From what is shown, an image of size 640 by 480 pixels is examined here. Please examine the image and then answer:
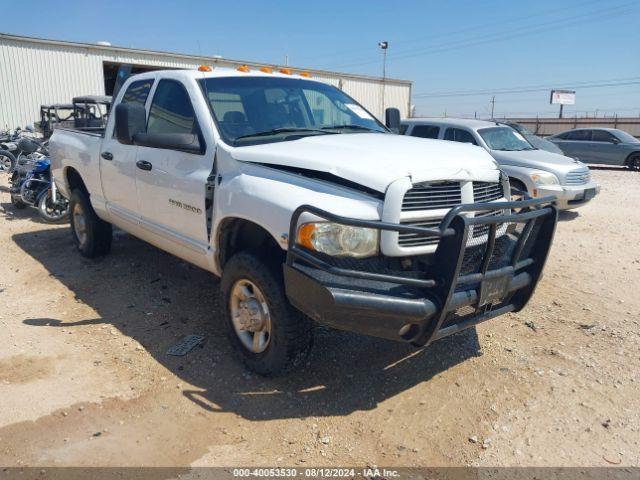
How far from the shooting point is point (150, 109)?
4.67 meters

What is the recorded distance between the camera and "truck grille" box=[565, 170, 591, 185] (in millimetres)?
8914

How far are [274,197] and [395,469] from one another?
1.68m

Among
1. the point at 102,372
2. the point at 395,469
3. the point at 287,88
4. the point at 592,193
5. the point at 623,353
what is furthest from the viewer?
the point at 592,193

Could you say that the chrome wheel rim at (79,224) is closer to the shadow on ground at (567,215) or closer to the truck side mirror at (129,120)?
the truck side mirror at (129,120)

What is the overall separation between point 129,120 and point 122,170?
990 millimetres

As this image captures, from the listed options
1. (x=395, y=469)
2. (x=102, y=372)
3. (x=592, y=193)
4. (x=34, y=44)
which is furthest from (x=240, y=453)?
(x=34, y=44)

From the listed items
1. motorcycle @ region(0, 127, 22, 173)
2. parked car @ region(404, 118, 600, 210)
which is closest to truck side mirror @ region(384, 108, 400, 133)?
parked car @ region(404, 118, 600, 210)

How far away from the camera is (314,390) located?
3.56 m

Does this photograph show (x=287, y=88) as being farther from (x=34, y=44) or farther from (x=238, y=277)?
(x=34, y=44)

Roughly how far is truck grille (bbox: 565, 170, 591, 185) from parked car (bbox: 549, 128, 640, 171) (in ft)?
33.5

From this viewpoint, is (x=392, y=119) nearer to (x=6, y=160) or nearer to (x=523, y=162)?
(x=523, y=162)

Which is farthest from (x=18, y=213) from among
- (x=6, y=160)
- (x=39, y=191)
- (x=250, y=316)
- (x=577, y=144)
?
(x=577, y=144)

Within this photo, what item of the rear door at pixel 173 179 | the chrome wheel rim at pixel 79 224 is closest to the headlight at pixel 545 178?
the rear door at pixel 173 179

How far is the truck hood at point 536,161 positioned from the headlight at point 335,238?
696 centimetres
